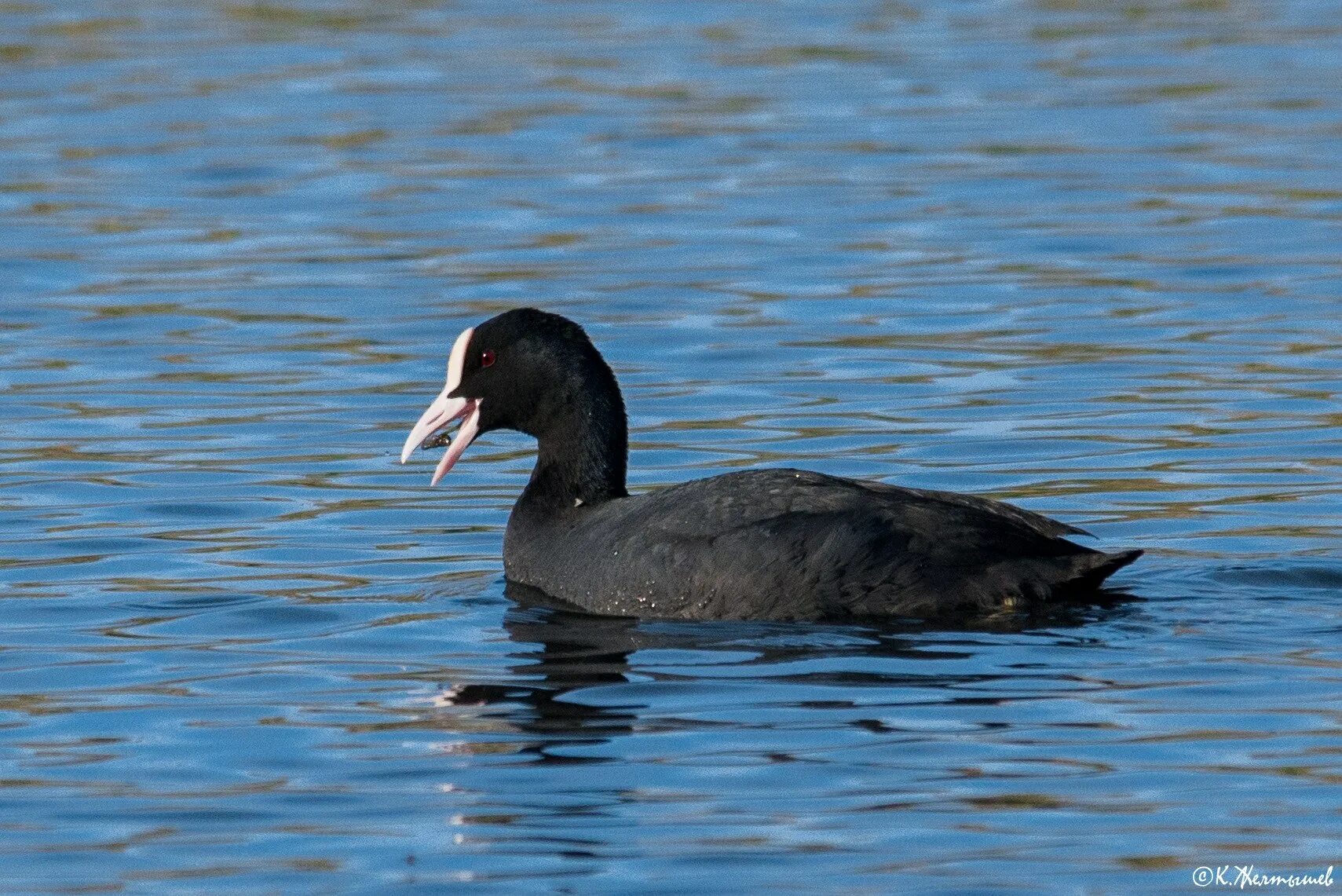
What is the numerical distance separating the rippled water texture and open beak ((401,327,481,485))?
0.47 metres

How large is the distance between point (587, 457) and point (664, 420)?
2823mm

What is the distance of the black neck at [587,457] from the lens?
9.58 meters

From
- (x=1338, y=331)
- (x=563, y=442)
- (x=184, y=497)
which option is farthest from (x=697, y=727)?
(x=1338, y=331)

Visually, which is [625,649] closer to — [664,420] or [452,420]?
[452,420]

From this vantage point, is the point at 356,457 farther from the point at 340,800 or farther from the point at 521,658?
the point at 340,800

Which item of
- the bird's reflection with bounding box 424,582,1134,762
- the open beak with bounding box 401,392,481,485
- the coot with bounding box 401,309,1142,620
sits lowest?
the bird's reflection with bounding box 424,582,1134,762

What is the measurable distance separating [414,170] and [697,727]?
41.6 feet

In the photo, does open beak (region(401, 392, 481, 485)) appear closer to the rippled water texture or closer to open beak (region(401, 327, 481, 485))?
open beak (region(401, 327, 481, 485))

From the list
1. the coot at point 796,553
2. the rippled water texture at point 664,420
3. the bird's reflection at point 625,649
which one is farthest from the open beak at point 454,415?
the bird's reflection at point 625,649

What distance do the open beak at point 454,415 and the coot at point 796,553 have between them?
0.29 m

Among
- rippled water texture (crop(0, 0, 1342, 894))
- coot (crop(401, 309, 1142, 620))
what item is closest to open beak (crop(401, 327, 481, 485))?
coot (crop(401, 309, 1142, 620))

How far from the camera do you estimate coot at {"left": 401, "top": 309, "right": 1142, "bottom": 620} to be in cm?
834

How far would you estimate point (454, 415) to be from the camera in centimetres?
980

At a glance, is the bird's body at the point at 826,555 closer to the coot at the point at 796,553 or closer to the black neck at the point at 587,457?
the coot at the point at 796,553
